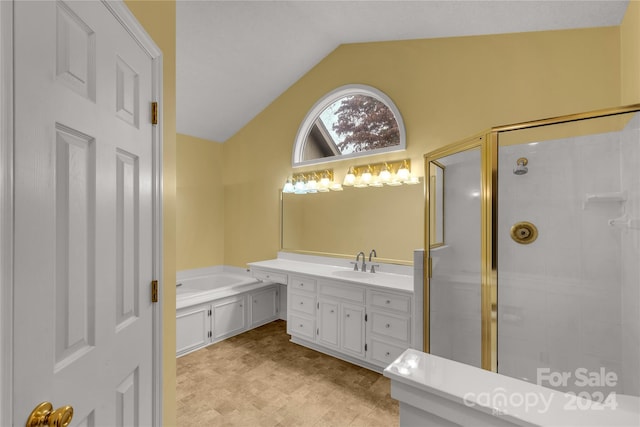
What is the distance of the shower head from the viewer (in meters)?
1.77

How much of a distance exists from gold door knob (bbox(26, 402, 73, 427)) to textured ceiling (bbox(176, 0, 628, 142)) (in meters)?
2.65

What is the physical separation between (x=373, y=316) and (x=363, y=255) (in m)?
0.68

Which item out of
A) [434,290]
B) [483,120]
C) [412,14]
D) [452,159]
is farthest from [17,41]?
[483,120]

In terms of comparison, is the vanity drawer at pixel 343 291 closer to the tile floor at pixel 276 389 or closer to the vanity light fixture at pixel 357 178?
the tile floor at pixel 276 389

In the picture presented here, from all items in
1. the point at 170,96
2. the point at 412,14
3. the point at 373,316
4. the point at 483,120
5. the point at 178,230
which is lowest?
the point at 373,316

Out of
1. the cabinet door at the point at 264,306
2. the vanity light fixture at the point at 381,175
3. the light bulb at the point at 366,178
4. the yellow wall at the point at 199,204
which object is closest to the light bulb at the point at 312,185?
the vanity light fixture at the point at 381,175

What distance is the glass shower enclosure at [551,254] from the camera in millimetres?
1554

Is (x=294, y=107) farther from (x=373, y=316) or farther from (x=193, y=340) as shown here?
(x=193, y=340)

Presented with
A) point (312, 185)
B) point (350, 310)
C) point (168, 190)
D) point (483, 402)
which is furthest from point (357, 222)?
point (483, 402)

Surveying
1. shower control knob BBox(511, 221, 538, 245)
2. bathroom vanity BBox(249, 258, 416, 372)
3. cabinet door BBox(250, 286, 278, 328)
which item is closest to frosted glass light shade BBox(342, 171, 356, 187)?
bathroom vanity BBox(249, 258, 416, 372)

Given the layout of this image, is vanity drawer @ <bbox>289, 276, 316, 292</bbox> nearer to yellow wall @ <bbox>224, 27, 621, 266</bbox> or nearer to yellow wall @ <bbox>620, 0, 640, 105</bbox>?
yellow wall @ <bbox>224, 27, 621, 266</bbox>

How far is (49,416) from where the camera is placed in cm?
66

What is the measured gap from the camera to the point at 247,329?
3414 mm

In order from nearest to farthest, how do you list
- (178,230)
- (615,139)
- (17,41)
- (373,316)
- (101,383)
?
(17,41) → (101,383) → (615,139) → (373,316) → (178,230)
